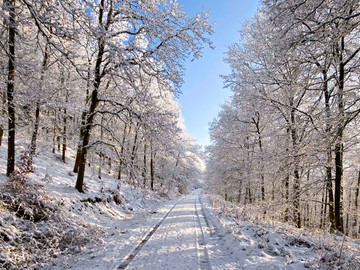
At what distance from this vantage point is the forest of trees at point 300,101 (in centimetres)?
473

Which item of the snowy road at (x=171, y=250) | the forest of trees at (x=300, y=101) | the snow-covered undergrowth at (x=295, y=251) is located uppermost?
the forest of trees at (x=300, y=101)

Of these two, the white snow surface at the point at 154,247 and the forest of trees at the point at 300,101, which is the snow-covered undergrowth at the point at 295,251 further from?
the forest of trees at the point at 300,101

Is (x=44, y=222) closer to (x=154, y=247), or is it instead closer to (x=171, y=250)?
(x=154, y=247)

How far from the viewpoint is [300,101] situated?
10797 mm

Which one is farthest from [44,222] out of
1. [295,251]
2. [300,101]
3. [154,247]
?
[300,101]

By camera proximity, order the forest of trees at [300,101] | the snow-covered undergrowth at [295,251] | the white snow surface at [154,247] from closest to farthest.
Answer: the snow-covered undergrowth at [295,251] < the white snow surface at [154,247] < the forest of trees at [300,101]

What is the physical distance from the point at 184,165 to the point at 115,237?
29216 millimetres

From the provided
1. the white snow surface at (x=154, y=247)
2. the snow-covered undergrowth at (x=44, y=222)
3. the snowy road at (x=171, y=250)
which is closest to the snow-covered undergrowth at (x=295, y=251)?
the white snow surface at (x=154, y=247)

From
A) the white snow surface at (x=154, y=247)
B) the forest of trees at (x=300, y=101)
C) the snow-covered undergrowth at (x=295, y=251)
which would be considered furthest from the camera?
the forest of trees at (x=300, y=101)

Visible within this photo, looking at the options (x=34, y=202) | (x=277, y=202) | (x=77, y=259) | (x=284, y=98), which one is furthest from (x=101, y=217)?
(x=284, y=98)

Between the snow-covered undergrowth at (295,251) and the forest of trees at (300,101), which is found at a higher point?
the forest of trees at (300,101)

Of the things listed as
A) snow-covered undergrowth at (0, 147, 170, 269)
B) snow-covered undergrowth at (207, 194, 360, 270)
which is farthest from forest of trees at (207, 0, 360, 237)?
snow-covered undergrowth at (0, 147, 170, 269)

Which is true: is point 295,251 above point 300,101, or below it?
below

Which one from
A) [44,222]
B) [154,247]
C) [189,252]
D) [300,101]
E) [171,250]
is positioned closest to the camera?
[189,252]
